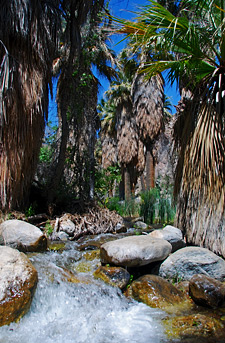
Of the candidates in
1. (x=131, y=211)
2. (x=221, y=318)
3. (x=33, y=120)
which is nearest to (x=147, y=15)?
(x=33, y=120)

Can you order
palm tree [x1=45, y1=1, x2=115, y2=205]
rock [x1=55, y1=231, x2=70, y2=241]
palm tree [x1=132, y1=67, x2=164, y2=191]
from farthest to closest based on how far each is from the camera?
palm tree [x1=132, y1=67, x2=164, y2=191]
palm tree [x1=45, y1=1, x2=115, y2=205]
rock [x1=55, y1=231, x2=70, y2=241]

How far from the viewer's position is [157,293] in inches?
132

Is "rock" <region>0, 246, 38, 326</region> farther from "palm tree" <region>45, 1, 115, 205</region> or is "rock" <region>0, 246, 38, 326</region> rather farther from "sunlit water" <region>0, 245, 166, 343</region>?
"palm tree" <region>45, 1, 115, 205</region>

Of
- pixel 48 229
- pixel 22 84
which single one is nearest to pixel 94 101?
pixel 22 84

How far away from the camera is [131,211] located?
9.95 metres

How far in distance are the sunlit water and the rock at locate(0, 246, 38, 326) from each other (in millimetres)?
98

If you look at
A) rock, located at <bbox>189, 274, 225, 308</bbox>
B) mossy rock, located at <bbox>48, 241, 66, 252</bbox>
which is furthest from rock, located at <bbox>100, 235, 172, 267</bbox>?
mossy rock, located at <bbox>48, 241, 66, 252</bbox>

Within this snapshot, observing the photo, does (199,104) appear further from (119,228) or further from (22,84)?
(119,228)

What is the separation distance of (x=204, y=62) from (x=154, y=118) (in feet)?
32.3

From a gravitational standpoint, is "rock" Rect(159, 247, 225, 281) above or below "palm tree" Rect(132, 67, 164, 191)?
below

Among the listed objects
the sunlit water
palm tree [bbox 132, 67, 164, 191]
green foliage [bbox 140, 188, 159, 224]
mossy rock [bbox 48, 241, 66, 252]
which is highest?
palm tree [bbox 132, 67, 164, 191]

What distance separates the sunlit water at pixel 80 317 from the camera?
2537 mm

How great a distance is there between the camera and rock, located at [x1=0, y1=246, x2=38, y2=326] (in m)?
2.59

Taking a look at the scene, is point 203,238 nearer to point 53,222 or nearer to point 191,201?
point 191,201
